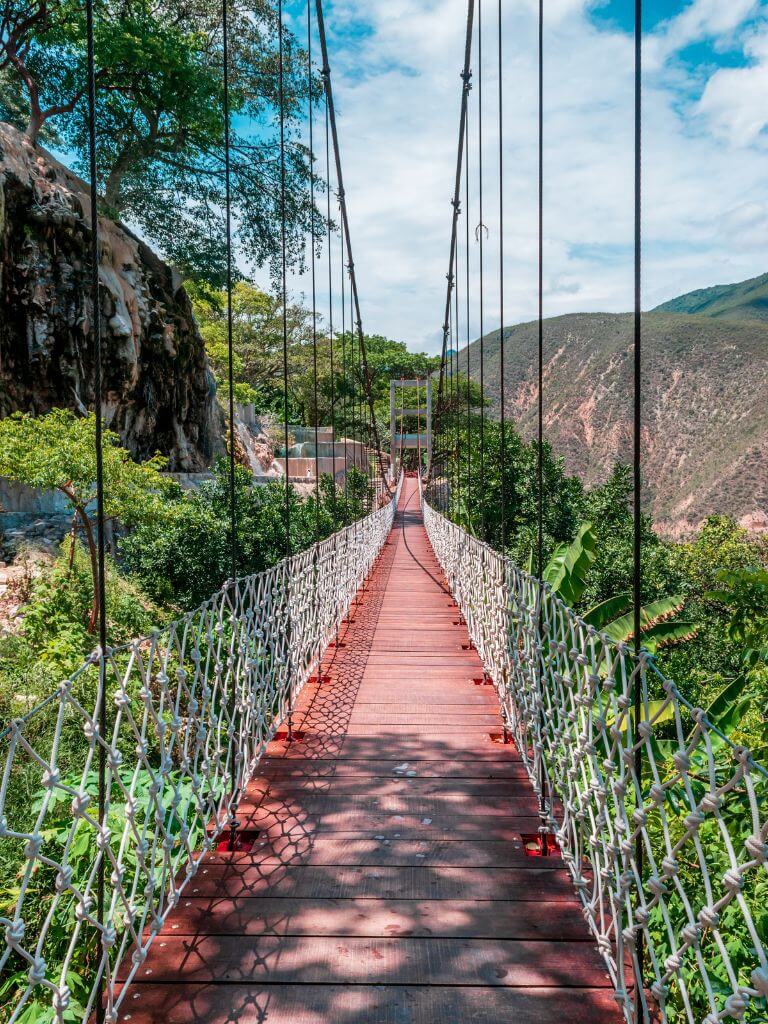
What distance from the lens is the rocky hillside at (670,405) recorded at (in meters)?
35.2

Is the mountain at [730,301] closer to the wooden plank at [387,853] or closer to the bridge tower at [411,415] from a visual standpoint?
the bridge tower at [411,415]

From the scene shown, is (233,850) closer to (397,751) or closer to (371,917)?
(371,917)

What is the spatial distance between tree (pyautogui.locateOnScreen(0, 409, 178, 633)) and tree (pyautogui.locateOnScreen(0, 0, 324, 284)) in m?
4.80

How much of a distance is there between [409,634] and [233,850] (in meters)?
2.84

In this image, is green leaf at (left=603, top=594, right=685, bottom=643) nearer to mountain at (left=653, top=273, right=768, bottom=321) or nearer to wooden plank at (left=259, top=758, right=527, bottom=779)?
wooden plank at (left=259, top=758, right=527, bottom=779)

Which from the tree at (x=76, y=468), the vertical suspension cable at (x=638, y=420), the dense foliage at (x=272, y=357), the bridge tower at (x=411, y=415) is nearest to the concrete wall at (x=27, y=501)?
the tree at (x=76, y=468)

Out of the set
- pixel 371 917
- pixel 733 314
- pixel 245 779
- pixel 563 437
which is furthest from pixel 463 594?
pixel 733 314

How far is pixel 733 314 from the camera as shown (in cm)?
5747

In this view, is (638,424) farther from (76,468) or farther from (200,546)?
(76,468)

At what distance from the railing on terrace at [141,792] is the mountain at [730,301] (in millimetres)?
62104

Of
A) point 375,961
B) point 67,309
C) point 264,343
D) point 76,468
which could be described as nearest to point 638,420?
point 375,961

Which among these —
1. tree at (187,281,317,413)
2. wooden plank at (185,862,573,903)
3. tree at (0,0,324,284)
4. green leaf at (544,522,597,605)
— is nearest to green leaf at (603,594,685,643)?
green leaf at (544,522,597,605)

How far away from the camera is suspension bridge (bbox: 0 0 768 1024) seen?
3.87ft

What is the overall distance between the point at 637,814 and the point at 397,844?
898mm
